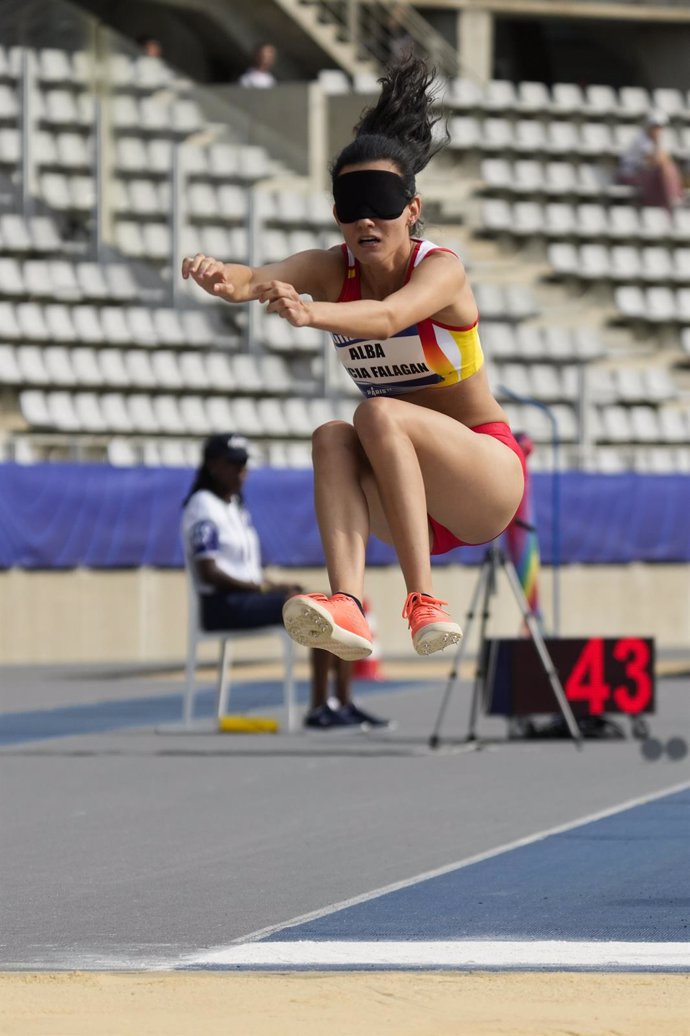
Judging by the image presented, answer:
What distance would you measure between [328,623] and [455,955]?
40.5 inches

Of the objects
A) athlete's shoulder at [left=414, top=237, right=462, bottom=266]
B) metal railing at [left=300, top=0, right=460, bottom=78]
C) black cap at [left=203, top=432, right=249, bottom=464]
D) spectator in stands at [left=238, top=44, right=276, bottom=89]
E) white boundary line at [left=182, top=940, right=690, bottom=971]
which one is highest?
metal railing at [left=300, top=0, right=460, bottom=78]

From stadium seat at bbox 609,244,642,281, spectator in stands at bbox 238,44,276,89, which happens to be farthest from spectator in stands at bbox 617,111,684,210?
spectator in stands at bbox 238,44,276,89

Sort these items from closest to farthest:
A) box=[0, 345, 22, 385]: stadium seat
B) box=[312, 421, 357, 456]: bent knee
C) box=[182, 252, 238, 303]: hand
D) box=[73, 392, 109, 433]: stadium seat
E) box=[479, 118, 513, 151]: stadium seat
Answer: box=[182, 252, 238, 303]: hand
box=[312, 421, 357, 456]: bent knee
box=[0, 345, 22, 385]: stadium seat
box=[73, 392, 109, 433]: stadium seat
box=[479, 118, 513, 151]: stadium seat

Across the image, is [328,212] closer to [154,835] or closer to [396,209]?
[154,835]

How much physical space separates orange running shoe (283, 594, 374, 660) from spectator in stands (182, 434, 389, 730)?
21.0 feet

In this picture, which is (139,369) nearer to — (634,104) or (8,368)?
(8,368)

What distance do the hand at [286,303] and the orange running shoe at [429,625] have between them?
802 mm

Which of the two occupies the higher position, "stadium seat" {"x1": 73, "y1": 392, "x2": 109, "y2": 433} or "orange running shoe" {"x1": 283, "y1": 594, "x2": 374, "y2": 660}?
"stadium seat" {"x1": 73, "y1": 392, "x2": 109, "y2": 433}

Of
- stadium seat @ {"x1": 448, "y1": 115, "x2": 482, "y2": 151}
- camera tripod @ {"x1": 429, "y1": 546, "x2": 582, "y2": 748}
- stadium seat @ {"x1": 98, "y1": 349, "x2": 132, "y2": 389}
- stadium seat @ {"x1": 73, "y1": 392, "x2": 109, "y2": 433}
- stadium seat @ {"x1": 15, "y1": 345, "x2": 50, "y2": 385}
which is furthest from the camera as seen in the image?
stadium seat @ {"x1": 448, "y1": 115, "x2": 482, "y2": 151}

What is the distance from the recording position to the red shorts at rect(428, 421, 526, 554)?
5086 millimetres

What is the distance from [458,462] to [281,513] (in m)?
15.3

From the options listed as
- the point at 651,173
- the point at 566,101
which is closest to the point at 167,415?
the point at 651,173

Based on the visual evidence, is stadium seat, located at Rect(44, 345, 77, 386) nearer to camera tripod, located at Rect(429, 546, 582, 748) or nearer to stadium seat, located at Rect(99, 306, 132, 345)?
stadium seat, located at Rect(99, 306, 132, 345)

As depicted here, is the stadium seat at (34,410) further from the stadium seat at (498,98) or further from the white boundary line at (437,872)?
the white boundary line at (437,872)
